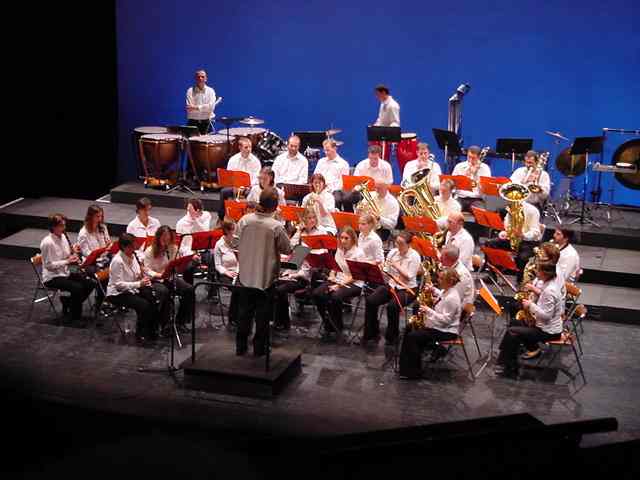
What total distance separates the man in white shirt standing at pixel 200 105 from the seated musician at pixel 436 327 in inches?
245

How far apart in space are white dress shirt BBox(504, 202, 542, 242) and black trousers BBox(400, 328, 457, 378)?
2.42 m

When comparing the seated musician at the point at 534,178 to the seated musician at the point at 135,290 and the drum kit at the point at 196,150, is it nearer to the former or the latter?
the drum kit at the point at 196,150

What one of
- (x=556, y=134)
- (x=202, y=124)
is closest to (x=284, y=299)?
(x=556, y=134)

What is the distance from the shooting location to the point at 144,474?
145 inches

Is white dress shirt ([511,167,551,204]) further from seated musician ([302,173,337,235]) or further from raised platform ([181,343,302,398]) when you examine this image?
raised platform ([181,343,302,398])

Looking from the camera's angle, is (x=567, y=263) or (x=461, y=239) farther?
(x=461, y=239)

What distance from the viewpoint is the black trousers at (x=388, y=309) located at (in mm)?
8305

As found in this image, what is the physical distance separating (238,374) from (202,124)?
21.1 feet

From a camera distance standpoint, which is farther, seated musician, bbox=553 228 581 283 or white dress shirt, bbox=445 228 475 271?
white dress shirt, bbox=445 228 475 271

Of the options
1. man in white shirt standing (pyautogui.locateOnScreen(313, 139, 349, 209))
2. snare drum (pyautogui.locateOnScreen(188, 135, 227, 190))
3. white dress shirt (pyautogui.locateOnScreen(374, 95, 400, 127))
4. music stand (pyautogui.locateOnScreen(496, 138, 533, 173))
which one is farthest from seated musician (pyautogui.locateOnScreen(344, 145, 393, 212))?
snare drum (pyautogui.locateOnScreen(188, 135, 227, 190))

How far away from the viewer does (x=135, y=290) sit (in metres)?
8.37

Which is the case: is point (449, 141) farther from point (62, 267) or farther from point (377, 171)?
point (62, 267)

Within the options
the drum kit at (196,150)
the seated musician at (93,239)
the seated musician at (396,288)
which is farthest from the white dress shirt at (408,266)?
the drum kit at (196,150)

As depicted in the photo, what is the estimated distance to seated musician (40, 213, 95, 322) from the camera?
344 inches
